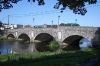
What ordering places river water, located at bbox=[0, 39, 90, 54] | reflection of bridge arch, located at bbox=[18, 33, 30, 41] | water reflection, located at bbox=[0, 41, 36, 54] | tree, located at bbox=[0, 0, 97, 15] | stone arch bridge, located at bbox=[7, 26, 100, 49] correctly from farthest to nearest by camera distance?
reflection of bridge arch, located at bbox=[18, 33, 30, 41], stone arch bridge, located at bbox=[7, 26, 100, 49], river water, located at bbox=[0, 39, 90, 54], water reflection, located at bbox=[0, 41, 36, 54], tree, located at bbox=[0, 0, 97, 15]

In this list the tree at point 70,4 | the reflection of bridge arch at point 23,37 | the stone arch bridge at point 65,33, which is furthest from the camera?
the reflection of bridge arch at point 23,37

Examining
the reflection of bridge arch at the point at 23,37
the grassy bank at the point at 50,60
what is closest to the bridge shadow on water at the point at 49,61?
the grassy bank at the point at 50,60

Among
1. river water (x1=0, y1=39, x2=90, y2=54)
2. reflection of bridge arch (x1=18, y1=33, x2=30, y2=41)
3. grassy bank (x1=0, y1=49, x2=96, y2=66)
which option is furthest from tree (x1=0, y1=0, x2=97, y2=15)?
reflection of bridge arch (x1=18, y1=33, x2=30, y2=41)

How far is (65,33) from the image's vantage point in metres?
64.2

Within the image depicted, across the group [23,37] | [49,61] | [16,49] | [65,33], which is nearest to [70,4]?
[49,61]

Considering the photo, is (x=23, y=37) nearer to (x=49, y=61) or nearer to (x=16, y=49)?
(x=16, y=49)

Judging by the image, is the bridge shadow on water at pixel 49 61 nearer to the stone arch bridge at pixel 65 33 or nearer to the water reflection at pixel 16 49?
the water reflection at pixel 16 49

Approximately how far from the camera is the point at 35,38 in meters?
80.6

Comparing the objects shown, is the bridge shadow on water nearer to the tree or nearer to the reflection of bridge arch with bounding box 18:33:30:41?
the tree

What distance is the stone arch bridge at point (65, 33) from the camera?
2176 inches

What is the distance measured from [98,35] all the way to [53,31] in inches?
722

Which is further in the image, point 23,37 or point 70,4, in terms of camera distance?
point 23,37

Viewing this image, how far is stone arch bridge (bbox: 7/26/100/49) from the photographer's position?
55.3 meters

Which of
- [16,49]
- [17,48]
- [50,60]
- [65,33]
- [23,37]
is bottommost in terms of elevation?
[23,37]
